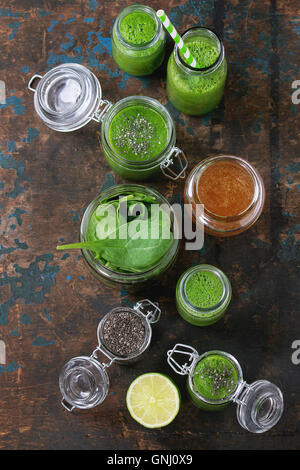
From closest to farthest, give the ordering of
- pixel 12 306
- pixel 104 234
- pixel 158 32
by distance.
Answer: pixel 104 234
pixel 158 32
pixel 12 306

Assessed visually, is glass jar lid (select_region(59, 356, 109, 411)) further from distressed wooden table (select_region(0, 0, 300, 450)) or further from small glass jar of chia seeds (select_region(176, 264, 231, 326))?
small glass jar of chia seeds (select_region(176, 264, 231, 326))

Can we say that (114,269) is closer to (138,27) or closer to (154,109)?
(154,109)

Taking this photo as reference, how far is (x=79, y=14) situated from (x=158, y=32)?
393 mm

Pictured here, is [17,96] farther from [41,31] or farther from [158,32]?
[158,32]

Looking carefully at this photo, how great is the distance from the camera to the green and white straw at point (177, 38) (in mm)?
1865

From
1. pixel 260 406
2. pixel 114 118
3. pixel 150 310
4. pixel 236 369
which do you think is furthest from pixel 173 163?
pixel 260 406

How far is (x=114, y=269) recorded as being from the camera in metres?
1.96

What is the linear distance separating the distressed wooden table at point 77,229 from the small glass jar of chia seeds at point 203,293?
0.33 ft

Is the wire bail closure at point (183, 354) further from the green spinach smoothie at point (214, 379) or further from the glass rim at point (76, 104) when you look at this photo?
the glass rim at point (76, 104)

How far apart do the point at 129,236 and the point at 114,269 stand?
0.15 metres

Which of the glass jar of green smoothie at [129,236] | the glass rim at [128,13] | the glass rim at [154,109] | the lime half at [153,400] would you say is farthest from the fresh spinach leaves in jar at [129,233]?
the glass rim at [128,13]

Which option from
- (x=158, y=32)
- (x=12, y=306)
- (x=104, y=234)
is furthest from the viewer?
(x=12, y=306)

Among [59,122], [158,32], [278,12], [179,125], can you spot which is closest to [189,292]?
[179,125]

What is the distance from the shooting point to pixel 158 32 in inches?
80.7
